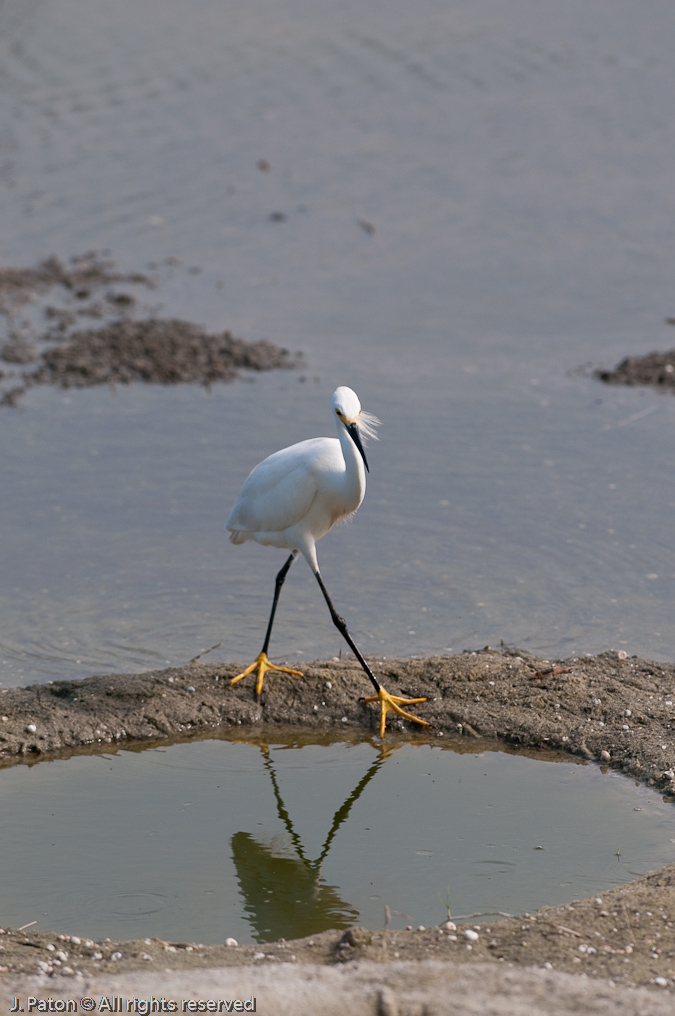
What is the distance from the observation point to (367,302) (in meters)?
12.8

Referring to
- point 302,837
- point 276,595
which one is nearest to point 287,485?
point 276,595

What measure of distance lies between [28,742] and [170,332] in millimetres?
6129

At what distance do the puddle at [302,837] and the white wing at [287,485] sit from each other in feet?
4.29

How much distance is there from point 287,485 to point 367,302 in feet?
20.2

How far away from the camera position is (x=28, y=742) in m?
6.54

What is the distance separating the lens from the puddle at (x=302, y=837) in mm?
5395

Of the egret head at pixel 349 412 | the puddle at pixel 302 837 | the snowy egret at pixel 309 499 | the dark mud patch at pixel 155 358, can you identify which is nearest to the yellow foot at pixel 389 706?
the snowy egret at pixel 309 499

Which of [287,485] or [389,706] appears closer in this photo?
[389,706]

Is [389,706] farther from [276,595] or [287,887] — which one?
[287,887]

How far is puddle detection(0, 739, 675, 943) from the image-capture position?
17.7 feet

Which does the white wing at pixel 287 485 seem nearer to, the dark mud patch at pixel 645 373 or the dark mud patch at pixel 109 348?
the dark mud patch at pixel 109 348

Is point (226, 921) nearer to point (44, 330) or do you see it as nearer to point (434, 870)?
point (434, 870)

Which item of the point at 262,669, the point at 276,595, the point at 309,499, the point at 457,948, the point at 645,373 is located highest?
the point at 309,499

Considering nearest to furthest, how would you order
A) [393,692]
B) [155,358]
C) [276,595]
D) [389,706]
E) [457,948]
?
[457,948] < [389,706] < [393,692] < [276,595] < [155,358]
